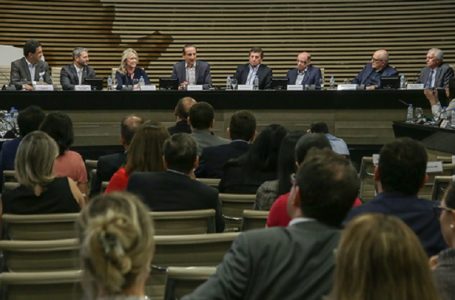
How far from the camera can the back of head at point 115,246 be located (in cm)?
205

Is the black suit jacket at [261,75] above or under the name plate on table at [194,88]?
above

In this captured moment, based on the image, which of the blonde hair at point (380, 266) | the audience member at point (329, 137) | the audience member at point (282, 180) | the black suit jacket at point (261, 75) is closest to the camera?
the blonde hair at point (380, 266)

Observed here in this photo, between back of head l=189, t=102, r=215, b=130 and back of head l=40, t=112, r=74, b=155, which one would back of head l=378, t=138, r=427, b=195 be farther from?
back of head l=189, t=102, r=215, b=130

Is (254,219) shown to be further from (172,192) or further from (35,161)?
(35,161)

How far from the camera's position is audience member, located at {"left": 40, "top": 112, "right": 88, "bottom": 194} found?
573 centimetres

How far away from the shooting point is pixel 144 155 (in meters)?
5.05

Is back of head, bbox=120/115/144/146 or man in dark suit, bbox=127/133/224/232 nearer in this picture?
man in dark suit, bbox=127/133/224/232

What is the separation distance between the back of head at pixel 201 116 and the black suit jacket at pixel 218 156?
0.58m

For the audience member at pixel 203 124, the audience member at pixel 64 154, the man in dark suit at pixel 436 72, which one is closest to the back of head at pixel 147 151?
the audience member at pixel 64 154

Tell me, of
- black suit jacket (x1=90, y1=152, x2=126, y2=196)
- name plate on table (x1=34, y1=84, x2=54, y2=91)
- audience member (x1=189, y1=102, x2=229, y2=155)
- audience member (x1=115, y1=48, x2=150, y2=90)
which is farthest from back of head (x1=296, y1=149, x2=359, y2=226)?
audience member (x1=115, y1=48, x2=150, y2=90)

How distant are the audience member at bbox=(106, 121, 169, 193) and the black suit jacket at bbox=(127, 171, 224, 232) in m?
0.51

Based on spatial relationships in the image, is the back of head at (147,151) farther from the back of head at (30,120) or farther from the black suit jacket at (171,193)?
the back of head at (30,120)

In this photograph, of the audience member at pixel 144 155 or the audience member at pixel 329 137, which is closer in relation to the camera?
the audience member at pixel 144 155

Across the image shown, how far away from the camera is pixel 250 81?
38.3 ft
